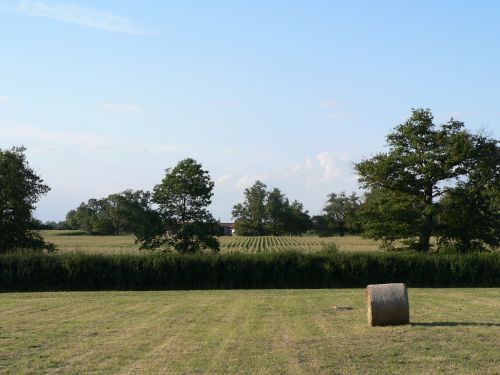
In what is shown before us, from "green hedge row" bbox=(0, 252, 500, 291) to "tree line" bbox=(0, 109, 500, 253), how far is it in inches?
296

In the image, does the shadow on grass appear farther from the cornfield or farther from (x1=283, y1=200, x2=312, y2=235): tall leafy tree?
(x1=283, y1=200, x2=312, y2=235): tall leafy tree

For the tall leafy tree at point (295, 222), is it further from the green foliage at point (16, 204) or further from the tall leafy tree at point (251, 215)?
the green foliage at point (16, 204)

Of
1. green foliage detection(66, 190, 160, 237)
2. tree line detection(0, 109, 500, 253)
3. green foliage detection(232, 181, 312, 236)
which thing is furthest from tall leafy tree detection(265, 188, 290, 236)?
tree line detection(0, 109, 500, 253)

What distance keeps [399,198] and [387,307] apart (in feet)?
112

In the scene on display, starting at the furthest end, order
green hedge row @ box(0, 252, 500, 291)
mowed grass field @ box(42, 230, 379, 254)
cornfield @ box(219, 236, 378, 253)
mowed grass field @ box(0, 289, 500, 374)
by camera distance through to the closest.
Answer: cornfield @ box(219, 236, 378, 253) < mowed grass field @ box(42, 230, 379, 254) < green hedge row @ box(0, 252, 500, 291) < mowed grass field @ box(0, 289, 500, 374)

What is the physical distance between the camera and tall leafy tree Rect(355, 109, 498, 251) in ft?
151

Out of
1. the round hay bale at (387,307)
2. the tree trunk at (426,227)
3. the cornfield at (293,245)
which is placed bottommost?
the round hay bale at (387,307)

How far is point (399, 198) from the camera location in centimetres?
4859

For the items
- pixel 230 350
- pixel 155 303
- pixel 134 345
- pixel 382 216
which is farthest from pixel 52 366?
pixel 382 216

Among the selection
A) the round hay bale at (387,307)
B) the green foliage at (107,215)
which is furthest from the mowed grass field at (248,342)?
the green foliage at (107,215)

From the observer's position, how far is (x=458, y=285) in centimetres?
3916

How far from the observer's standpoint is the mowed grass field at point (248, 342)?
1061 cm

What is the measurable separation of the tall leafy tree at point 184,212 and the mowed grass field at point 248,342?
1159 inches

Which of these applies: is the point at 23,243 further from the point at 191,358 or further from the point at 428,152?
the point at 191,358
